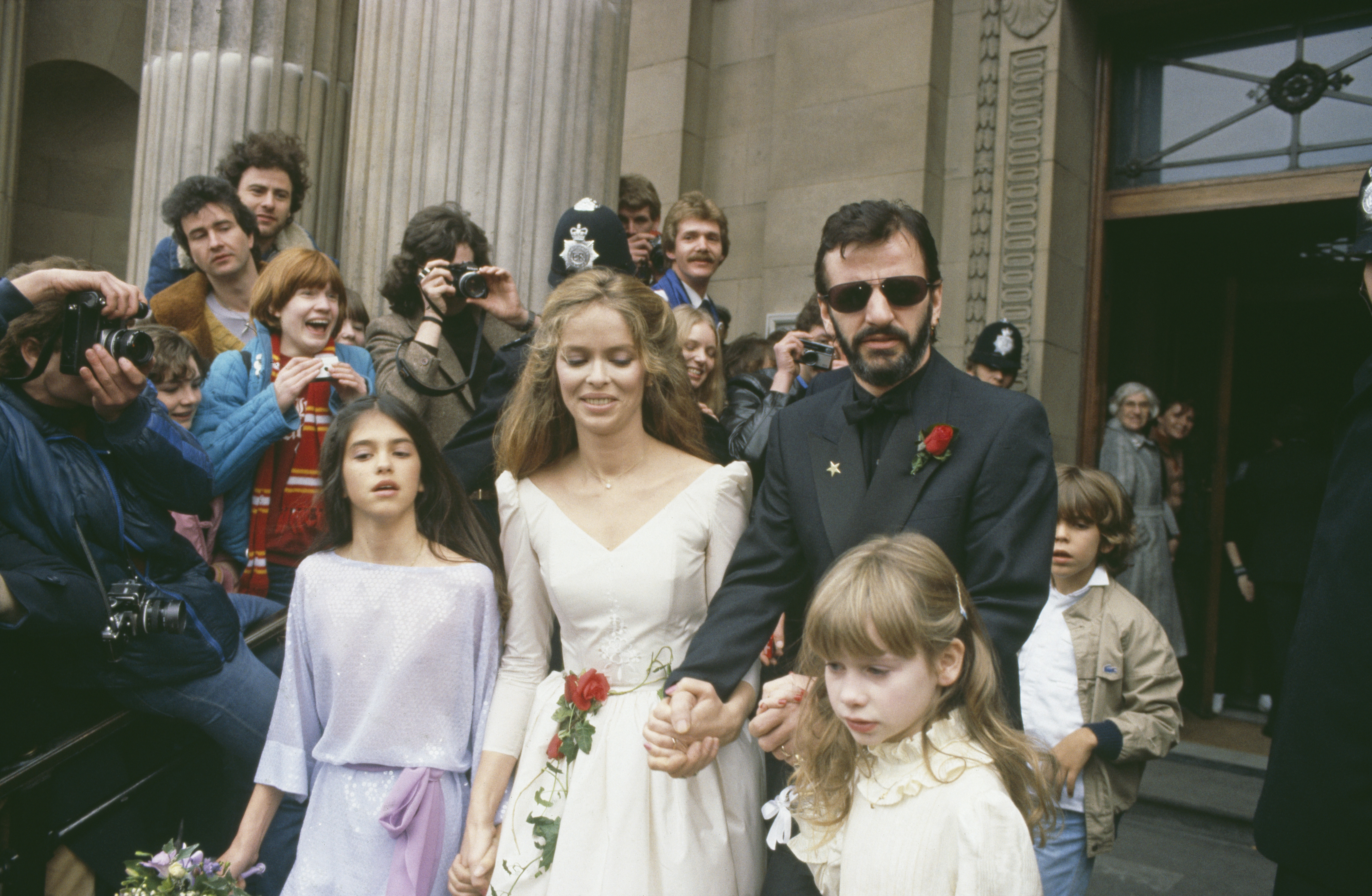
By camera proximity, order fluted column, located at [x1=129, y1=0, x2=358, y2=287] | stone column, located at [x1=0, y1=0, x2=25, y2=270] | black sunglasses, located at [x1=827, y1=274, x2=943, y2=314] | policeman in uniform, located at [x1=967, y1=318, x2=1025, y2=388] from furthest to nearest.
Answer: stone column, located at [x1=0, y1=0, x2=25, y2=270]
fluted column, located at [x1=129, y1=0, x2=358, y2=287]
policeman in uniform, located at [x1=967, y1=318, x2=1025, y2=388]
black sunglasses, located at [x1=827, y1=274, x2=943, y2=314]

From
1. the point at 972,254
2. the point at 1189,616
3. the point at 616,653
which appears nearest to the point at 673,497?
the point at 616,653

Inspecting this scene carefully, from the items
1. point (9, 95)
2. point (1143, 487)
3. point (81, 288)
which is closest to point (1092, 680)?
point (81, 288)

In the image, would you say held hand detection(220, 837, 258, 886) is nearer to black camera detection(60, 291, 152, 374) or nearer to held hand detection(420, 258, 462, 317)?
black camera detection(60, 291, 152, 374)

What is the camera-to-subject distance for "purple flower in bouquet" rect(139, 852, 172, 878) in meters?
2.59

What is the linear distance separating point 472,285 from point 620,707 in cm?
179

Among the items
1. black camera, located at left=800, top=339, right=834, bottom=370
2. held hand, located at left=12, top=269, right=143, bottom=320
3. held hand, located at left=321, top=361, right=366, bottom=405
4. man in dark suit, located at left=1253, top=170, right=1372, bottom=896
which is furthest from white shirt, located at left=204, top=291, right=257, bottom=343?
man in dark suit, located at left=1253, top=170, right=1372, bottom=896

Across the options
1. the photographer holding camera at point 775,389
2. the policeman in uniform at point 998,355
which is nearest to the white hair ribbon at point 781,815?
the photographer holding camera at point 775,389

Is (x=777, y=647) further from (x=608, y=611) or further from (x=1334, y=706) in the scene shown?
(x=1334, y=706)

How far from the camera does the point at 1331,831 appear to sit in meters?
2.09

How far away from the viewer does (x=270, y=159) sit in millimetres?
4504

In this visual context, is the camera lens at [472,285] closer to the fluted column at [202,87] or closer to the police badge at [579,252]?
the police badge at [579,252]

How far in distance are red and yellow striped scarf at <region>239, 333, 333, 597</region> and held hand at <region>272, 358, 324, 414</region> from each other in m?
0.11

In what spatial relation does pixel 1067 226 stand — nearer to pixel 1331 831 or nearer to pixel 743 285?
pixel 743 285

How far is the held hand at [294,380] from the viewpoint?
3.38 meters
